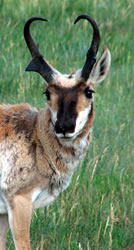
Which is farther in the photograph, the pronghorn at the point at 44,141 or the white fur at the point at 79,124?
the pronghorn at the point at 44,141

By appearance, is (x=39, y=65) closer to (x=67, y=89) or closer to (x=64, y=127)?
(x=67, y=89)

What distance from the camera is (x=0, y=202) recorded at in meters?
4.95

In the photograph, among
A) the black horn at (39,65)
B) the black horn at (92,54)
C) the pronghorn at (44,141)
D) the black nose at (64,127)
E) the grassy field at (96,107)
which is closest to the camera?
the black nose at (64,127)

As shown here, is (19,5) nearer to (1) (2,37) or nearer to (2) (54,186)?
(1) (2,37)

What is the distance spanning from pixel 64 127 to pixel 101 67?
0.94 metres

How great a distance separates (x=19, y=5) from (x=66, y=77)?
20.9 feet

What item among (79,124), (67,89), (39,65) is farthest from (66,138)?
(39,65)

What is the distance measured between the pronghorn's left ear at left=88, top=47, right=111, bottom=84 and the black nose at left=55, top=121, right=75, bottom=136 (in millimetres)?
702

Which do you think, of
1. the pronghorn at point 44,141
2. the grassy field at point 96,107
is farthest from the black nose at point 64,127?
the grassy field at point 96,107

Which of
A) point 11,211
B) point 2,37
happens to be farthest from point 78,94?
point 2,37

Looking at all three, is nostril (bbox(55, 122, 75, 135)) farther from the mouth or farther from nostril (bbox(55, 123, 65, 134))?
the mouth

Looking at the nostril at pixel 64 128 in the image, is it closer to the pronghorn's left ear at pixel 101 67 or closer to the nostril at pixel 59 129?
the nostril at pixel 59 129

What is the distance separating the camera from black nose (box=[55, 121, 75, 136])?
15.0 feet

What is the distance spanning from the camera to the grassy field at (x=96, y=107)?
5434 mm
